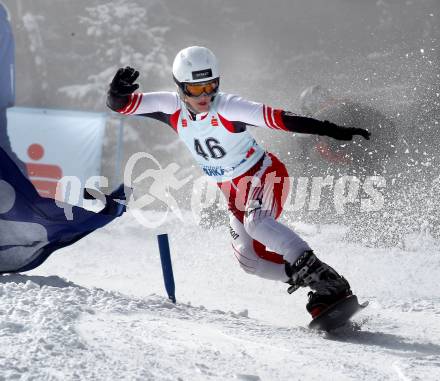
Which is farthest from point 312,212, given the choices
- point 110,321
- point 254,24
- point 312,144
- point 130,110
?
point 254,24

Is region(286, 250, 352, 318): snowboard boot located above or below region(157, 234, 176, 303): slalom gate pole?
above

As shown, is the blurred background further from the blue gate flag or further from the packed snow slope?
the blue gate flag

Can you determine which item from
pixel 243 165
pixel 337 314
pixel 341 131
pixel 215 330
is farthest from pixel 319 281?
pixel 243 165

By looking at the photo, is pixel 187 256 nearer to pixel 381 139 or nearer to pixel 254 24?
pixel 381 139

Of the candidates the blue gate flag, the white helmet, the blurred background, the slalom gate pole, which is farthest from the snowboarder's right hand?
the blurred background

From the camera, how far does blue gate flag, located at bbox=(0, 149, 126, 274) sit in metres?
4.68

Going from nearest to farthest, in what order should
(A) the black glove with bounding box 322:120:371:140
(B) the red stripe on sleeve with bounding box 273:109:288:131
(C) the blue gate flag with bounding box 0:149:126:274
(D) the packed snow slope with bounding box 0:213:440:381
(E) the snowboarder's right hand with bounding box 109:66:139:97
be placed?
(D) the packed snow slope with bounding box 0:213:440:381 → (A) the black glove with bounding box 322:120:371:140 → (B) the red stripe on sleeve with bounding box 273:109:288:131 → (E) the snowboarder's right hand with bounding box 109:66:139:97 → (C) the blue gate flag with bounding box 0:149:126:274

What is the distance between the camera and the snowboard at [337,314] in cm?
371

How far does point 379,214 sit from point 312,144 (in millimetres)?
2072

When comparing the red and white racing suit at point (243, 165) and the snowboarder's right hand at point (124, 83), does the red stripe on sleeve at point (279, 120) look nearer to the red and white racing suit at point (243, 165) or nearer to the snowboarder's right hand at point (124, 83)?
the red and white racing suit at point (243, 165)

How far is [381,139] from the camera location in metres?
10.7

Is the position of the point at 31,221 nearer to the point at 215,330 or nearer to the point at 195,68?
the point at 195,68

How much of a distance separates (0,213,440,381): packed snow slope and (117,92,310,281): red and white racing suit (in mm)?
481

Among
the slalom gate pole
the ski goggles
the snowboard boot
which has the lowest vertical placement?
the slalom gate pole
